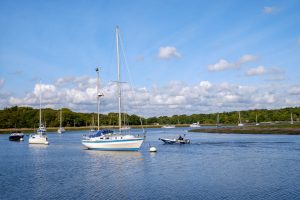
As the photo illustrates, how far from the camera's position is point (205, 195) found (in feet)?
96.1

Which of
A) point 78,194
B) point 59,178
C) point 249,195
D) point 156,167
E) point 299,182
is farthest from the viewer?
point 156,167

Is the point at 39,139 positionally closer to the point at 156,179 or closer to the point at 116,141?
the point at 116,141

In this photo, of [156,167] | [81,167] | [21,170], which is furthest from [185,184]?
[21,170]

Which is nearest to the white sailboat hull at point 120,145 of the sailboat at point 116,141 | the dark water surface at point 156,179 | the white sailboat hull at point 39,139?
the sailboat at point 116,141

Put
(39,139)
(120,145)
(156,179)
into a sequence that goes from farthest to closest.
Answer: (39,139), (120,145), (156,179)

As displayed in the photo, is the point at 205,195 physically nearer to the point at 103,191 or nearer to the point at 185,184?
the point at 185,184

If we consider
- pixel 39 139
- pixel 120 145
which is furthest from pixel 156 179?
pixel 39 139

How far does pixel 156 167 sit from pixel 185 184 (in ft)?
41.8

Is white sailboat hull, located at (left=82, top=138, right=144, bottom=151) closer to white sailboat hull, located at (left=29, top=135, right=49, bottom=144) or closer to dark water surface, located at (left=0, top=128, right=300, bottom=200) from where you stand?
dark water surface, located at (left=0, top=128, right=300, bottom=200)

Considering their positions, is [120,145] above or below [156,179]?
above

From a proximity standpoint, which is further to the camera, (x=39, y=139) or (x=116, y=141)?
(x=39, y=139)

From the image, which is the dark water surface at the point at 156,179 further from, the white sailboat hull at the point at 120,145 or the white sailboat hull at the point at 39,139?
the white sailboat hull at the point at 39,139

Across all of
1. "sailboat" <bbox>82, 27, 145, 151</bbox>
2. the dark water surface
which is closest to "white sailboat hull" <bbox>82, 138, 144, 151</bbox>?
"sailboat" <bbox>82, 27, 145, 151</bbox>

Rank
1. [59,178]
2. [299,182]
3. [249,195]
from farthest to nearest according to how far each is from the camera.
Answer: [59,178] < [299,182] < [249,195]
